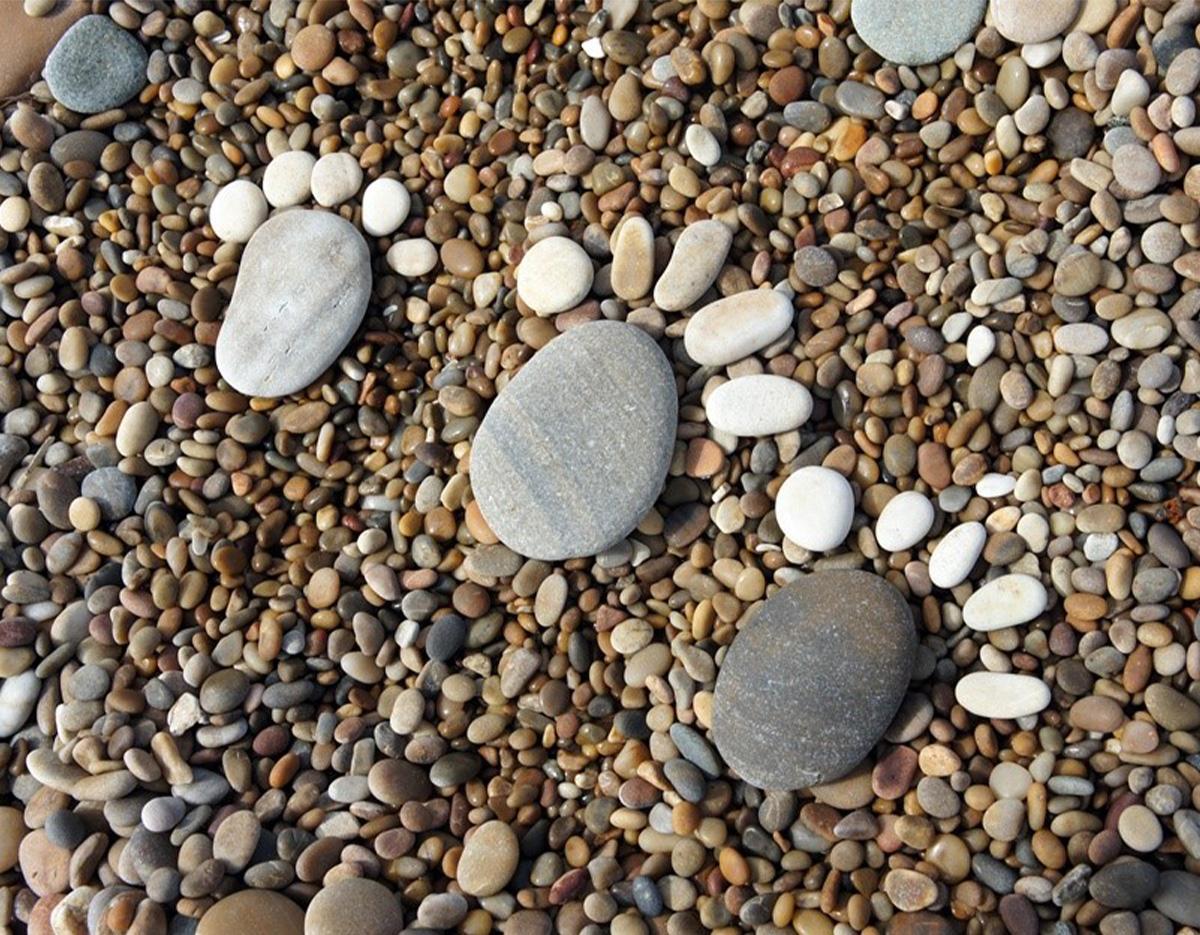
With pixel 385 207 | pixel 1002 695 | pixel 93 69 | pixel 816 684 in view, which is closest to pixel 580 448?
pixel 816 684

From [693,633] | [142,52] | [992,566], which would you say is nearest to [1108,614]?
[992,566]

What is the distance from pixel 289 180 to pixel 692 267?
87 cm

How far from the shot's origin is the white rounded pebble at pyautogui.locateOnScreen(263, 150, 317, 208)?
2.29m

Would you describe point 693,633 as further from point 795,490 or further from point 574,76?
point 574,76

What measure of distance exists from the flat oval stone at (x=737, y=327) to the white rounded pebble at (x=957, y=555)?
46 cm

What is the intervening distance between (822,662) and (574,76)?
125cm

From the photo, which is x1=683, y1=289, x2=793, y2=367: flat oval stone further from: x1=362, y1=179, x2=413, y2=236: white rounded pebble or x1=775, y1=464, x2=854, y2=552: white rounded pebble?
x1=362, y1=179, x2=413, y2=236: white rounded pebble

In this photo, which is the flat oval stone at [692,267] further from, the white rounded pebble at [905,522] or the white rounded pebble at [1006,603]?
the white rounded pebble at [1006,603]

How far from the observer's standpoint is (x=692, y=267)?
2.02 metres

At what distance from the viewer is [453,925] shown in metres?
1.80

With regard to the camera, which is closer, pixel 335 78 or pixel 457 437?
pixel 457 437

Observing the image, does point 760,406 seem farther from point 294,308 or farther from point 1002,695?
point 294,308

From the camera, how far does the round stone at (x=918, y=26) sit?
2.07 metres

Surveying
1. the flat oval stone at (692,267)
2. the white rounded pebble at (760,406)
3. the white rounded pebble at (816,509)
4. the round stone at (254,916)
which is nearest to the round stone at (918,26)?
the flat oval stone at (692,267)
